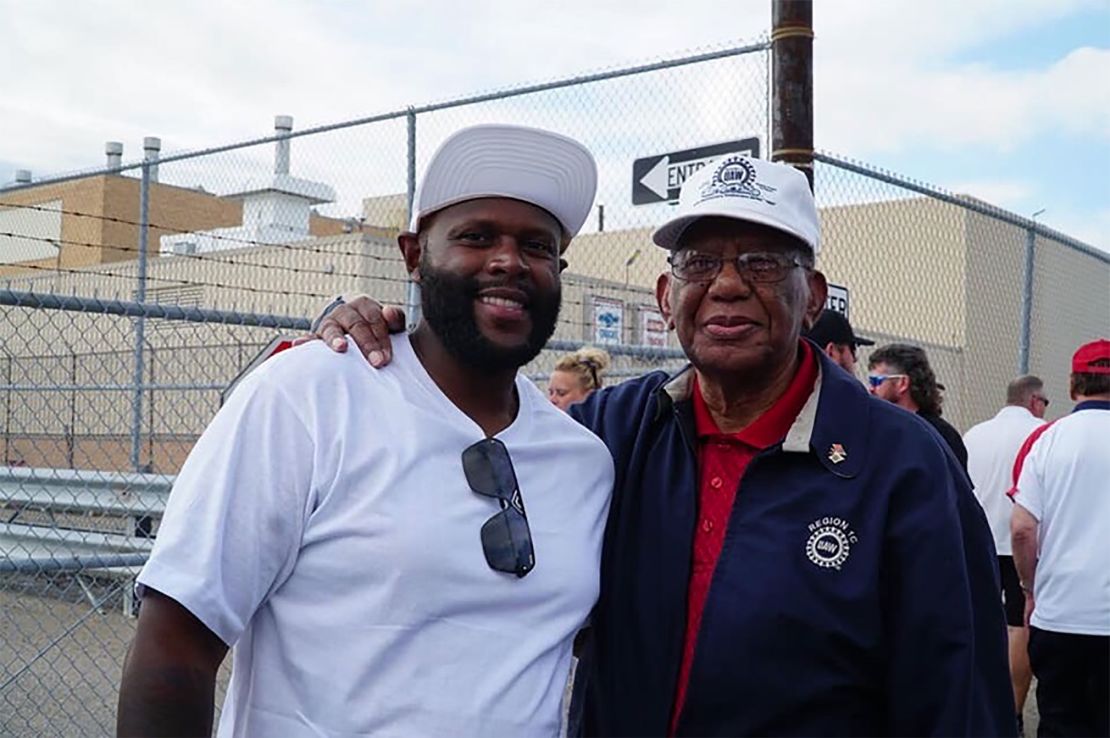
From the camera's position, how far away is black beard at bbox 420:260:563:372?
243 cm

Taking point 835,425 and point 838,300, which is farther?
point 838,300

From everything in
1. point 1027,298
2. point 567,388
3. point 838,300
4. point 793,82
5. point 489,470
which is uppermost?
point 793,82

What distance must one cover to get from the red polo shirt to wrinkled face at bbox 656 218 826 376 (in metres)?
0.08

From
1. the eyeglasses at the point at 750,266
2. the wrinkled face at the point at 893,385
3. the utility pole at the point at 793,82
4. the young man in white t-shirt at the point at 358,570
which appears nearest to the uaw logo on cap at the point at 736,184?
the eyeglasses at the point at 750,266

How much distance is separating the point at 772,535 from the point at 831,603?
0.56 feet

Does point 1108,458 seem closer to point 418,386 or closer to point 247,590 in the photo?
point 418,386

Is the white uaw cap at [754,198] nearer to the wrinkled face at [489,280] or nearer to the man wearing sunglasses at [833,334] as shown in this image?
the wrinkled face at [489,280]

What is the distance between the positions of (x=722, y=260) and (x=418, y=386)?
0.73 meters

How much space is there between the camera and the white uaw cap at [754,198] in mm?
2512

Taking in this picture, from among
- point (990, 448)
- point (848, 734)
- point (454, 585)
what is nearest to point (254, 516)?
point (454, 585)

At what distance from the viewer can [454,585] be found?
83.2 inches

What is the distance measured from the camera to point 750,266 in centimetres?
257

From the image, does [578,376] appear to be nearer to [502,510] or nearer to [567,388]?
[567,388]

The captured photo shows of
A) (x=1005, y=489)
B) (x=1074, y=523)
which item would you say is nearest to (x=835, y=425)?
(x=1074, y=523)
